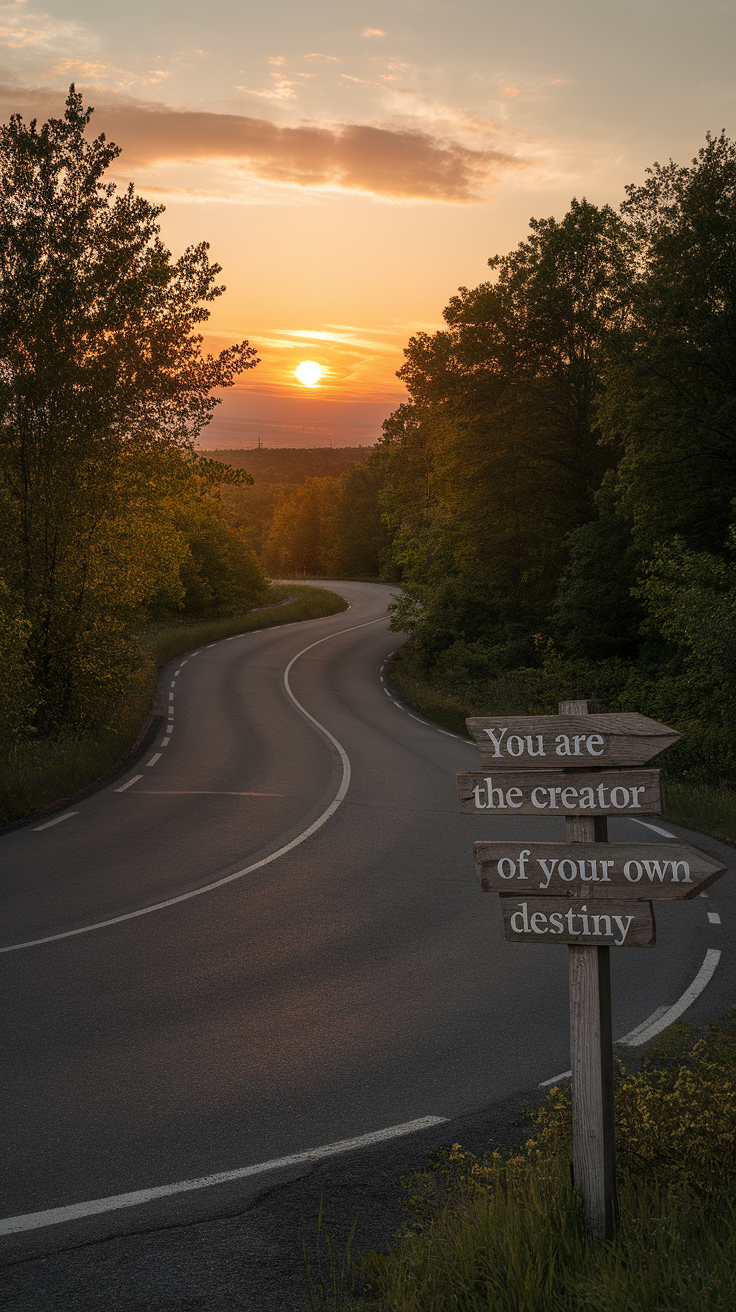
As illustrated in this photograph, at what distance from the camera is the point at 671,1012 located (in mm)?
7930

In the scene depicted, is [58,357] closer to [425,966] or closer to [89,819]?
[89,819]

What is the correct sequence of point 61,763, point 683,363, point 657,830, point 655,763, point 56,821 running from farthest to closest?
point 683,363 < point 655,763 < point 61,763 < point 56,821 < point 657,830

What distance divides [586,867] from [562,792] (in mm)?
375

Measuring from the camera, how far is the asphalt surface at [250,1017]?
15.7 ft

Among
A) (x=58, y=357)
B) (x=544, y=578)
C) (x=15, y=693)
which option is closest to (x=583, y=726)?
(x=15, y=693)

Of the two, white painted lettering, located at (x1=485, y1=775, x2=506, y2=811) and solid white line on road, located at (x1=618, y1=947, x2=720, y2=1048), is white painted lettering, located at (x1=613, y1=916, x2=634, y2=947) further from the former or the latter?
solid white line on road, located at (x1=618, y1=947, x2=720, y2=1048)

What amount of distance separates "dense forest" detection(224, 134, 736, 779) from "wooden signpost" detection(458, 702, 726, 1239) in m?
15.6

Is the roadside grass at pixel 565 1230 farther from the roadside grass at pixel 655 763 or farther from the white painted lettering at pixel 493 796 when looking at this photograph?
the roadside grass at pixel 655 763

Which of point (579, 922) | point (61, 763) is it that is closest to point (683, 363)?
point (61, 763)

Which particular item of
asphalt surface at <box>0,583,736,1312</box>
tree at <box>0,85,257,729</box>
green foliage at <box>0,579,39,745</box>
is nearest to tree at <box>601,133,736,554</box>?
tree at <box>0,85,257,729</box>

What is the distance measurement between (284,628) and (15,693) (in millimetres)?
38864

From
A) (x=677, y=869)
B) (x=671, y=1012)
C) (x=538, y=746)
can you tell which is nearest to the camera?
(x=677, y=869)

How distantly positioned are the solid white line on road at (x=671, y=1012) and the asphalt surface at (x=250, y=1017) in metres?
0.11

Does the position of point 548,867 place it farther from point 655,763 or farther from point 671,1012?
point 655,763
